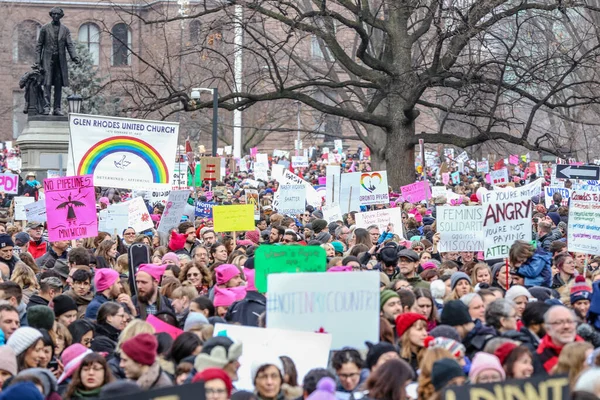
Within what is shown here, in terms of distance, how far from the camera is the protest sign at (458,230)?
14047 mm

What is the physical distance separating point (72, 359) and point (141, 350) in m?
0.75

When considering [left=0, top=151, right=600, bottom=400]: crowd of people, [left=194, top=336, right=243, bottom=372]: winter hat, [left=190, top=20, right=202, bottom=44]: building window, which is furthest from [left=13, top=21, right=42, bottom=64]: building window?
[left=194, top=336, right=243, bottom=372]: winter hat

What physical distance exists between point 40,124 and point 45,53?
53.0 inches

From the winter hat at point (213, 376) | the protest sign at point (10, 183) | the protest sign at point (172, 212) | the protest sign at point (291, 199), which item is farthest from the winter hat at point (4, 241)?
the protest sign at point (10, 183)

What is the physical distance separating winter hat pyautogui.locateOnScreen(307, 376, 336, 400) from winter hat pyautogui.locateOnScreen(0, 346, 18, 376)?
1840mm

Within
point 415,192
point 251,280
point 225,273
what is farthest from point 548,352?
point 415,192

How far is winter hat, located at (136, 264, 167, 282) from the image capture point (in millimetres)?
10562

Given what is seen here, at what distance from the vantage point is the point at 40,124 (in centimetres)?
2402

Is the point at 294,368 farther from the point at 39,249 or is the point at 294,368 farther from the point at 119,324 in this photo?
the point at 39,249

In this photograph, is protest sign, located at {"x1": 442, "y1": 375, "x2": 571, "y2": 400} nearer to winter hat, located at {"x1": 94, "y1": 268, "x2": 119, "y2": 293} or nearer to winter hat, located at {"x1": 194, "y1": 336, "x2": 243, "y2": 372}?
winter hat, located at {"x1": 194, "y1": 336, "x2": 243, "y2": 372}

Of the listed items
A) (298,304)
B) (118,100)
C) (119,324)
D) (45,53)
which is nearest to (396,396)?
(298,304)

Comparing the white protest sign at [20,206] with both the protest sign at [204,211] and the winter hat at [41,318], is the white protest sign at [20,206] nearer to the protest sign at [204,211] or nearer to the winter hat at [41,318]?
the protest sign at [204,211]

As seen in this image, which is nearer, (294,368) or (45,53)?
(294,368)

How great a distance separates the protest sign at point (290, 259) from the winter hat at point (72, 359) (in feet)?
5.63
